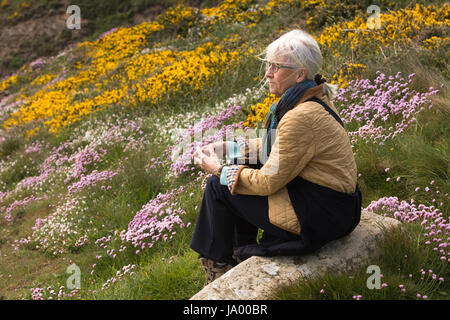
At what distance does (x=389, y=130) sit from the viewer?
4.90m

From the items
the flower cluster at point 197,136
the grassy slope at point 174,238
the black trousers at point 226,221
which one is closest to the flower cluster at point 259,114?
the flower cluster at point 197,136

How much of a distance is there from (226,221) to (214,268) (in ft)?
1.23

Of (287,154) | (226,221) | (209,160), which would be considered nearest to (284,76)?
(287,154)

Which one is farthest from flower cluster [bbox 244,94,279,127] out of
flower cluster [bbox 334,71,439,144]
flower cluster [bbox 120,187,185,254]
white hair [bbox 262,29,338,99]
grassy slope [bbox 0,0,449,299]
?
white hair [bbox 262,29,338,99]

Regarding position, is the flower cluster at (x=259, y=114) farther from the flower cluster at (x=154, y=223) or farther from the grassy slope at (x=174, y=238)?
the flower cluster at (x=154, y=223)

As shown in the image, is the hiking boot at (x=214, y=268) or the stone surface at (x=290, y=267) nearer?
the stone surface at (x=290, y=267)

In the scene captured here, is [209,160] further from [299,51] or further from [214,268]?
[299,51]

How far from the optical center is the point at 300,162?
2799 millimetres

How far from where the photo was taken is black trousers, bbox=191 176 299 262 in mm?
3012

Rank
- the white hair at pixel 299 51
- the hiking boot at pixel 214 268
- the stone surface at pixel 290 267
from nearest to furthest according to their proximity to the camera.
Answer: the stone surface at pixel 290 267, the white hair at pixel 299 51, the hiking boot at pixel 214 268

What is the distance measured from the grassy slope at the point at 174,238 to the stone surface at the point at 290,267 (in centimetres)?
13

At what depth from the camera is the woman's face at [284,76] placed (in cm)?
295

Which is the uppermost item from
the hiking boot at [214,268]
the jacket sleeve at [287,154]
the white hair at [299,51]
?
the white hair at [299,51]
